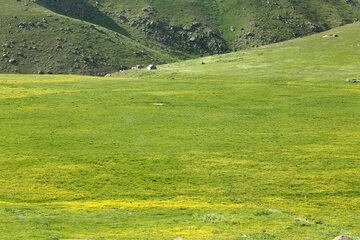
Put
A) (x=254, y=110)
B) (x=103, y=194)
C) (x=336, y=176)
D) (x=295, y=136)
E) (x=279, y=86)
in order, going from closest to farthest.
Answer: (x=103, y=194) < (x=336, y=176) < (x=295, y=136) < (x=254, y=110) < (x=279, y=86)

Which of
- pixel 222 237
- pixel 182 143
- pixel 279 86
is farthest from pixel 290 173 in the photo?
pixel 279 86

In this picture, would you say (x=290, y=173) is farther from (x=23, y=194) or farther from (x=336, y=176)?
(x=23, y=194)

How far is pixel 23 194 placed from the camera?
47750 millimetres

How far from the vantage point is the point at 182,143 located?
228 feet

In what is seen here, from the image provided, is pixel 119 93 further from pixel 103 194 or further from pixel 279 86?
pixel 103 194

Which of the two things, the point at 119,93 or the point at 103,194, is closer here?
the point at 103,194

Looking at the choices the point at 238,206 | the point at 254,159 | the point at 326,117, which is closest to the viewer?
the point at 238,206

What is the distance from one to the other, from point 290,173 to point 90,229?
2809 cm

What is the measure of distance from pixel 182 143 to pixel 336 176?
23112 millimetres

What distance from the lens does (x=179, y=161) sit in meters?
60.5

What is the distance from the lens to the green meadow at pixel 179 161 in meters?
39.0

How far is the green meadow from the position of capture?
3903cm

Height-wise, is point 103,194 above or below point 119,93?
below

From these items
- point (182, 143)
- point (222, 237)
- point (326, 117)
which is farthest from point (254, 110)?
point (222, 237)
